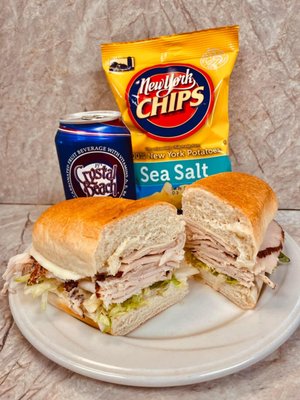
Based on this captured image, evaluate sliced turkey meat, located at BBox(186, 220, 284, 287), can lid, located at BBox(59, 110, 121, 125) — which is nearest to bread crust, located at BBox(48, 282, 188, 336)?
sliced turkey meat, located at BBox(186, 220, 284, 287)

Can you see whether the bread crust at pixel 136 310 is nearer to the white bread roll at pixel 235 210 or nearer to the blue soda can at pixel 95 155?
the white bread roll at pixel 235 210

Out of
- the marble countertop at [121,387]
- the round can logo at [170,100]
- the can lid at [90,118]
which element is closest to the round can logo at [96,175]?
the can lid at [90,118]

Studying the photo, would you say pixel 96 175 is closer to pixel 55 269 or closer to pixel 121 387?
pixel 55 269

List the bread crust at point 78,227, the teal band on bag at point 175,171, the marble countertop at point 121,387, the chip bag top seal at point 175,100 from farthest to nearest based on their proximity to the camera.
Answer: the teal band on bag at point 175,171 < the chip bag top seal at point 175,100 < the bread crust at point 78,227 < the marble countertop at point 121,387

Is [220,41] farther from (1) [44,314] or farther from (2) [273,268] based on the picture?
(1) [44,314]

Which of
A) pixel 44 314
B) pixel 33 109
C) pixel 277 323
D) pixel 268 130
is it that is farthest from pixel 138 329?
pixel 33 109

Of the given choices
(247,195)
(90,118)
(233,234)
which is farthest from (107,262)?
(90,118)
